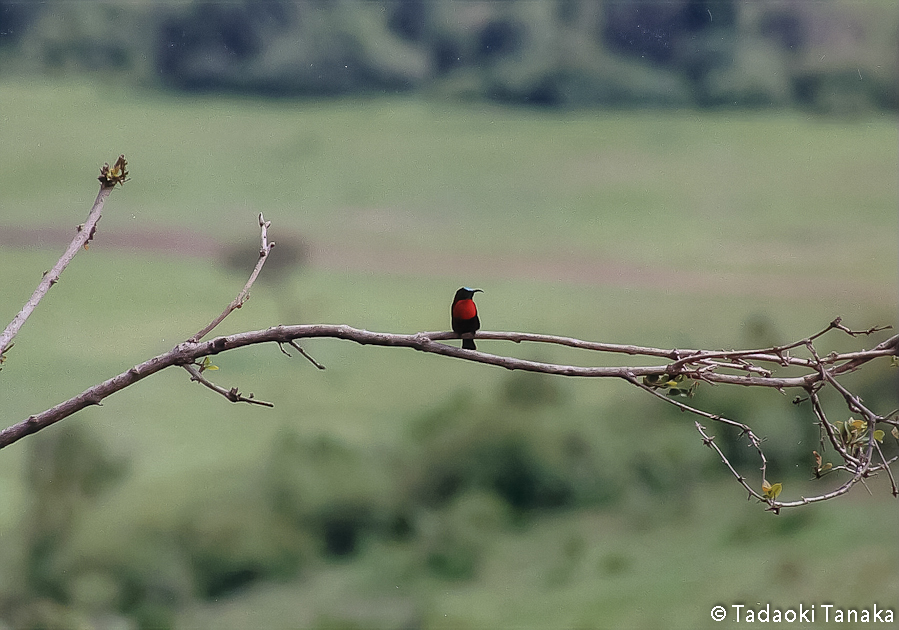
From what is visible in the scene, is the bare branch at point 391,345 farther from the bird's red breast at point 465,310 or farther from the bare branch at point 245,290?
the bird's red breast at point 465,310

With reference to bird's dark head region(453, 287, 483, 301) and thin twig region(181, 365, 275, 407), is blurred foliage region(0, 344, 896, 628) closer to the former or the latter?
bird's dark head region(453, 287, 483, 301)

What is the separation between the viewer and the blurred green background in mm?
9203

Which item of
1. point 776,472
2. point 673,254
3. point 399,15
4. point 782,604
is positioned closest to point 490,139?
point 399,15

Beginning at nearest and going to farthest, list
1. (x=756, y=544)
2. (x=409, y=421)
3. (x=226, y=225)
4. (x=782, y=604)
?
(x=782, y=604), (x=756, y=544), (x=409, y=421), (x=226, y=225)

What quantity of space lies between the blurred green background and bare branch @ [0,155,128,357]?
6.71 meters

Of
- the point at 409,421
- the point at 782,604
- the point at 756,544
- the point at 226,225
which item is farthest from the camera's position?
the point at 226,225

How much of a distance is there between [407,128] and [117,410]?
4.46m

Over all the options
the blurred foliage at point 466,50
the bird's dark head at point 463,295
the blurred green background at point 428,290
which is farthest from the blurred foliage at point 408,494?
the bird's dark head at point 463,295

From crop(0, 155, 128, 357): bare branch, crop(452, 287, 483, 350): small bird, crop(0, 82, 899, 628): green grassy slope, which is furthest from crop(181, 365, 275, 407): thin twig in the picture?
crop(0, 82, 899, 628): green grassy slope

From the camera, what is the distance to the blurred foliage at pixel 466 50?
10.6 meters

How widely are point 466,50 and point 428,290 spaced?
→ 2.76 meters

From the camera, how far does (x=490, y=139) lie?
36.5 feet

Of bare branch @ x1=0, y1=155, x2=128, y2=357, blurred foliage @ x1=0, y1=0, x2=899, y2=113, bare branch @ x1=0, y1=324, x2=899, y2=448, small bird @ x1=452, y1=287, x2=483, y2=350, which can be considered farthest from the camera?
blurred foliage @ x1=0, y1=0, x2=899, y2=113

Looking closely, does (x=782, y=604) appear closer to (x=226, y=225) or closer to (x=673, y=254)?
(x=673, y=254)
